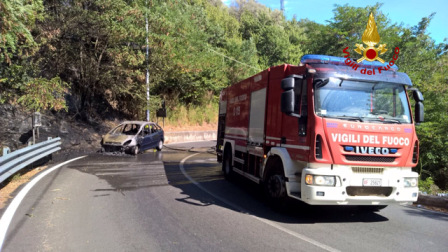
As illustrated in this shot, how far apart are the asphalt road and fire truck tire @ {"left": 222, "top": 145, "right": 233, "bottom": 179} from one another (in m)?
0.89

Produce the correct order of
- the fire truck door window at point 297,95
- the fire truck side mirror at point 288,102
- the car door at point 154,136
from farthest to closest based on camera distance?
the car door at point 154,136 < the fire truck door window at point 297,95 < the fire truck side mirror at point 288,102

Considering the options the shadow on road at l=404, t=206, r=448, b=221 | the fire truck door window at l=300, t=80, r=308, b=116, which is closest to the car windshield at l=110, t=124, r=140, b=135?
the fire truck door window at l=300, t=80, r=308, b=116

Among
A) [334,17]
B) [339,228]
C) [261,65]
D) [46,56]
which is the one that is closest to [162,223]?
[339,228]

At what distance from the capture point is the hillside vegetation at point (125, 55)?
11.3 meters

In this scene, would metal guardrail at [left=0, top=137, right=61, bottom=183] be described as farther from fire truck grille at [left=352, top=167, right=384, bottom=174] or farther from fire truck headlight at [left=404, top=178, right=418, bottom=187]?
fire truck headlight at [left=404, top=178, right=418, bottom=187]

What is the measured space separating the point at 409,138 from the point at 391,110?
57 cm

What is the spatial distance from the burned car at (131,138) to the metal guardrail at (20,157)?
2.91 meters

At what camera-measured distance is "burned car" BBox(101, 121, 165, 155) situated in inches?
612

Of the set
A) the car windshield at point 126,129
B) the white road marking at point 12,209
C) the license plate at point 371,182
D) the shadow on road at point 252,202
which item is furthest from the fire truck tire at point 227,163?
the car windshield at point 126,129

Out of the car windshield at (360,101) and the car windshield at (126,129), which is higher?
the car windshield at (360,101)

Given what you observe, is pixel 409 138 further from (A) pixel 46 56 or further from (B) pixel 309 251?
(A) pixel 46 56

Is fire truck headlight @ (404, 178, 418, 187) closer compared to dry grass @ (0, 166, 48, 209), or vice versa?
fire truck headlight @ (404, 178, 418, 187)

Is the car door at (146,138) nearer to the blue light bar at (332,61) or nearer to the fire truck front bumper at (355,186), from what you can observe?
the blue light bar at (332,61)

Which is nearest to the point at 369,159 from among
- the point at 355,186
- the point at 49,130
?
the point at 355,186
